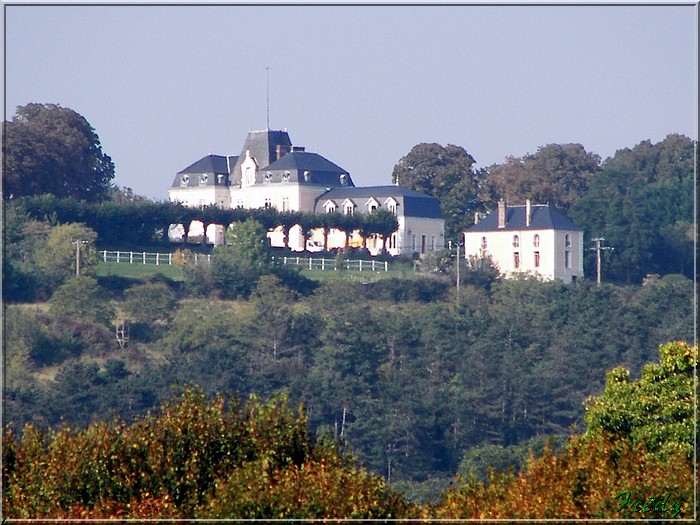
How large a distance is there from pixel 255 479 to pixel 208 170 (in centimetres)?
7173

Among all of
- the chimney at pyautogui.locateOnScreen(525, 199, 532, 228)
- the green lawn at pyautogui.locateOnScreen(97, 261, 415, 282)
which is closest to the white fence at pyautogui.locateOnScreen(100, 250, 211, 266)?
the green lawn at pyautogui.locateOnScreen(97, 261, 415, 282)

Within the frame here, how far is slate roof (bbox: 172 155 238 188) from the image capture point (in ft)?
269

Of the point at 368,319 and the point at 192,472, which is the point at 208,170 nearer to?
the point at 368,319

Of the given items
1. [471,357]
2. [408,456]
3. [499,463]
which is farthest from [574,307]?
[499,463]

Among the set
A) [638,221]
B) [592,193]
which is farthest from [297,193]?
[638,221]

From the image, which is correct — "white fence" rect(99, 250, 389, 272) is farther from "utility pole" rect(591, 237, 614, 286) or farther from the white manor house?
"utility pole" rect(591, 237, 614, 286)

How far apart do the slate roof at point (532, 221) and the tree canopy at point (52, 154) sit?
19.4 metres

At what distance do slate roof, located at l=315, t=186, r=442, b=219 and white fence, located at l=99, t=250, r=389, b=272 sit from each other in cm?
580

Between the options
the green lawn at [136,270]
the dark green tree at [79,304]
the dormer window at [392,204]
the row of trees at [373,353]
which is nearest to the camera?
the row of trees at [373,353]

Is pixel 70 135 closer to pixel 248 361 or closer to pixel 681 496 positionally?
pixel 248 361

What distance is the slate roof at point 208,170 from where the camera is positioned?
269 feet

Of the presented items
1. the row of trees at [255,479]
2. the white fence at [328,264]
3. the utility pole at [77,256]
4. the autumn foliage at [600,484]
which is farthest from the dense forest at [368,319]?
the row of trees at [255,479]

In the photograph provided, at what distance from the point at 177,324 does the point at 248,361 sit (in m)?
4.21

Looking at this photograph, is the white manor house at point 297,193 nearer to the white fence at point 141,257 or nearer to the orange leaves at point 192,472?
the white fence at point 141,257
